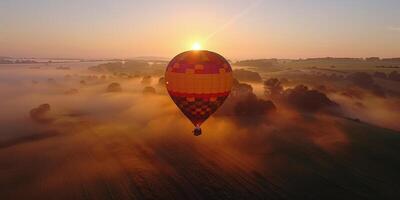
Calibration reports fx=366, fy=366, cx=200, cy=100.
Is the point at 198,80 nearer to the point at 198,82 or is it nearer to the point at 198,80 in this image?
the point at 198,80

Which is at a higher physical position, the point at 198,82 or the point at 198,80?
the point at 198,80

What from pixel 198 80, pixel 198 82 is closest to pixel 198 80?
pixel 198 80

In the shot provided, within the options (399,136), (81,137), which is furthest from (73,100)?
(399,136)

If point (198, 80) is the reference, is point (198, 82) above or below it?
below

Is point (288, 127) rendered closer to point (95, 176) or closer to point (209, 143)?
point (209, 143)

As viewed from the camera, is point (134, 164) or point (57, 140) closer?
point (134, 164)
